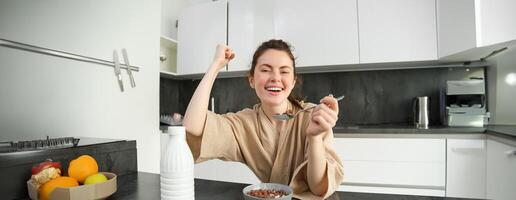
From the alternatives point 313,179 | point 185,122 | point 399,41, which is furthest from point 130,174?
point 399,41

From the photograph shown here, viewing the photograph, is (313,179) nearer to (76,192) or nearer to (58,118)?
(76,192)

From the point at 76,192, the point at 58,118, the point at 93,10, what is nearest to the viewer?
the point at 76,192

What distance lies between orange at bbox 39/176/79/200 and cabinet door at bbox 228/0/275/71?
169 centimetres

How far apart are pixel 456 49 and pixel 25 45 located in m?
2.36

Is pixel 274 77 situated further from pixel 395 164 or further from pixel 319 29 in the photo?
pixel 319 29

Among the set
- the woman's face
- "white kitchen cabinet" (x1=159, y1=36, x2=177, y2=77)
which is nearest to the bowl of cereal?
the woman's face

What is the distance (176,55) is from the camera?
2.67m

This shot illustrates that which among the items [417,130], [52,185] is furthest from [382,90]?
[52,185]

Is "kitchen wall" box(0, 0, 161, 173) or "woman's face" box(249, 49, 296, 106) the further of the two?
"kitchen wall" box(0, 0, 161, 173)

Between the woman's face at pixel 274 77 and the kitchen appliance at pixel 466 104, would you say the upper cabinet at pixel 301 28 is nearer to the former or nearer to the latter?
the kitchen appliance at pixel 466 104

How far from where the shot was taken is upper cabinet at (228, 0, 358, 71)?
6.53 ft

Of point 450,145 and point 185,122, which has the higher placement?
point 185,122

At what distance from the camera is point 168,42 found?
2.41 meters

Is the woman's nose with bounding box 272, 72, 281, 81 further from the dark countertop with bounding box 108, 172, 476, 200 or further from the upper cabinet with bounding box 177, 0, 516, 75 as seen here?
the upper cabinet with bounding box 177, 0, 516, 75
